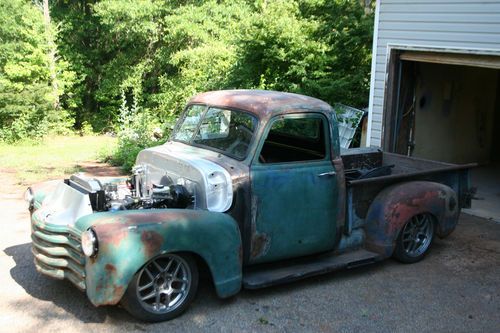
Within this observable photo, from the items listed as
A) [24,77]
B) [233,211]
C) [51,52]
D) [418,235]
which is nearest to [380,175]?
[418,235]

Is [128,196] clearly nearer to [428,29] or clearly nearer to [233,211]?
[233,211]

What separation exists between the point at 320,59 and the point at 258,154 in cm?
784

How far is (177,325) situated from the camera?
4625 mm

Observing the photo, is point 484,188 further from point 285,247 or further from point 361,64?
point 285,247

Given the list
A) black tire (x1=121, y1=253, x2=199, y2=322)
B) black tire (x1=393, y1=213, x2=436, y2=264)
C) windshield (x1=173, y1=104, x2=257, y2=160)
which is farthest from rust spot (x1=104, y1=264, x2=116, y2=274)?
black tire (x1=393, y1=213, x2=436, y2=264)

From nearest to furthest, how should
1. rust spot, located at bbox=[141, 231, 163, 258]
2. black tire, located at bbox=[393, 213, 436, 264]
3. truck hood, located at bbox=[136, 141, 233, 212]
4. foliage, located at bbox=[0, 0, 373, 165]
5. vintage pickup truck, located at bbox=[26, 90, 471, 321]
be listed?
rust spot, located at bbox=[141, 231, 163, 258], vintage pickup truck, located at bbox=[26, 90, 471, 321], truck hood, located at bbox=[136, 141, 233, 212], black tire, located at bbox=[393, 213, 436, 264], foliage, located at bbox=[0, 0, 373, 165]

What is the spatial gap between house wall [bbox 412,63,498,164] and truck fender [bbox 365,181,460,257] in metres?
4.12

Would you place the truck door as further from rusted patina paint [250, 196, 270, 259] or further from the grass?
the grass

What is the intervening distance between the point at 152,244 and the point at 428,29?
6071 mm

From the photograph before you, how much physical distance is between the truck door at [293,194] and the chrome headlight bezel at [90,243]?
1.50 metres

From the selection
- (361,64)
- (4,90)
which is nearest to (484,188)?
(361,64)

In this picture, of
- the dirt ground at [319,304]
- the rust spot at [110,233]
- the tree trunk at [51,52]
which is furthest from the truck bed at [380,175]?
the tree trunk at [51,52]

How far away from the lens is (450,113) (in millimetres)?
11133

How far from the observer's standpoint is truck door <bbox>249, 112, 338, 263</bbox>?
521 cm
